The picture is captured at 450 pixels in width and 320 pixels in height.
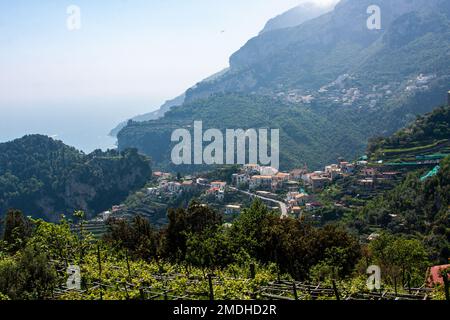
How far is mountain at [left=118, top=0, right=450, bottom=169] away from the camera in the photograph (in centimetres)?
8069

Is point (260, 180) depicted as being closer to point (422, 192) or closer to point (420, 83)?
point (422, 192)

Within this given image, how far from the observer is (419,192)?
28.5 metres

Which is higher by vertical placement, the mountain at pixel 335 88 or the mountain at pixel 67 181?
the mountain at pixel 335 88

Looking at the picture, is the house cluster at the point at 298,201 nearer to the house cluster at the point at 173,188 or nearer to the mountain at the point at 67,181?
the house cluster at the point at 173,188

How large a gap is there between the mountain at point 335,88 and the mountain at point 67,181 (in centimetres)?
2174

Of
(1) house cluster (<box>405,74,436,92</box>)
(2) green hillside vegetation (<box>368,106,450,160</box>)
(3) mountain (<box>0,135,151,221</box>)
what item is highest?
→ (1) house cluster (<box>405,74,436,92</box>)

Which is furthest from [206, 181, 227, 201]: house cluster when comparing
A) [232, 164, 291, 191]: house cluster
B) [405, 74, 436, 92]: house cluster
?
[405, 74, 436, 92]: house cluster

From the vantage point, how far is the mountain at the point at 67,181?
189 feet

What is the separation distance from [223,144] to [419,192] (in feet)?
148

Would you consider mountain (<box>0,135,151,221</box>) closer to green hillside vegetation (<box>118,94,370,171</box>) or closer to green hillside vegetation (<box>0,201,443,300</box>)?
green hillside vegetation (<box>118,94,370,171</box>)

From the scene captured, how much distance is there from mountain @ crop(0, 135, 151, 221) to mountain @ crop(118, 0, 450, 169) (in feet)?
71.3

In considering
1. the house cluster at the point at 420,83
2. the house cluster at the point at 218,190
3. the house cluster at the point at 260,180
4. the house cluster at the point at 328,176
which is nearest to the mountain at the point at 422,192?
the house cluster at the point at 328,176
